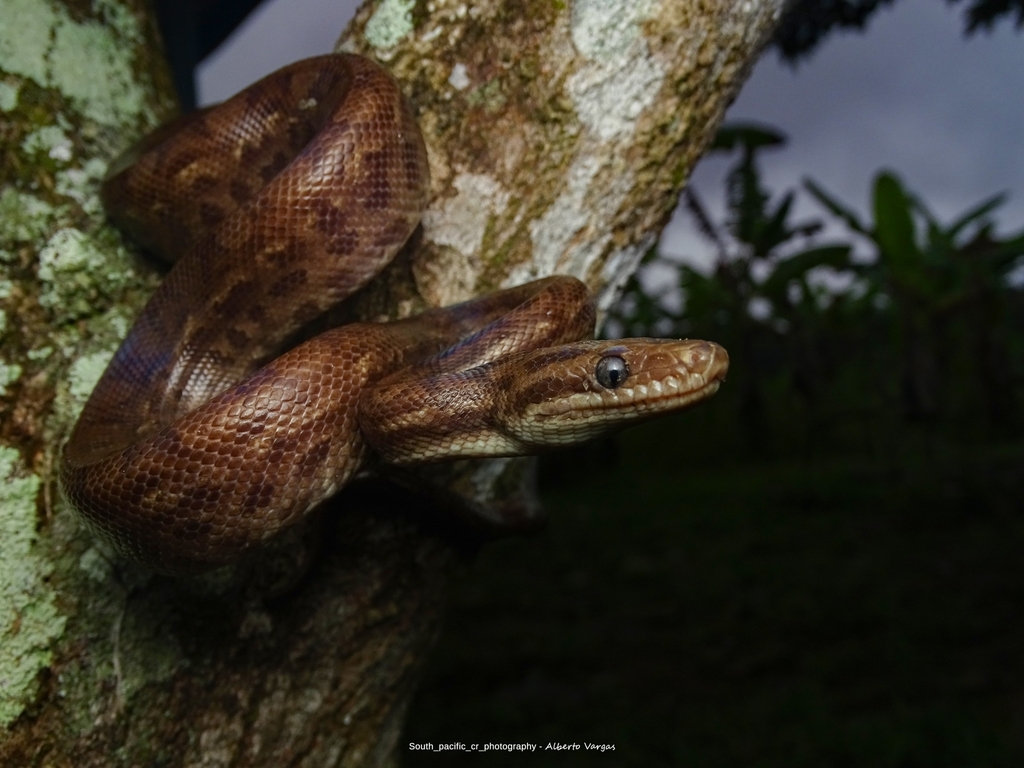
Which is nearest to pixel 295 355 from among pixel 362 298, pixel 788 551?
pixel 362 298

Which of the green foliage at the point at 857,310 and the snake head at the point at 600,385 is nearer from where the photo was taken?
the snake head at the point at 600,385

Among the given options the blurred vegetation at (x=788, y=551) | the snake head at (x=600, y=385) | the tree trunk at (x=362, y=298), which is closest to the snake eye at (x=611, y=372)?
the snake head at (x=600, y=385)

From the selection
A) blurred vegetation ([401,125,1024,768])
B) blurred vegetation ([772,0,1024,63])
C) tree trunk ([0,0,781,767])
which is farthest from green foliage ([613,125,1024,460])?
tree trunk ([0,0,781,767])

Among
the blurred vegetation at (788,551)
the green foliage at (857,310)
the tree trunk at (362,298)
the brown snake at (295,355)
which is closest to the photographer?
the brown snake at (295,355)

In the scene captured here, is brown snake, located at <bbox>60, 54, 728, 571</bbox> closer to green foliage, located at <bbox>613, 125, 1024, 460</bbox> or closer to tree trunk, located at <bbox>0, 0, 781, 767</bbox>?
tree trunk, located at <bbox>0, 0, 781, 767</bbox>

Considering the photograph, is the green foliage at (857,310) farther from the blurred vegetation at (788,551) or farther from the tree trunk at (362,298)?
the tree trunk at (362,298)

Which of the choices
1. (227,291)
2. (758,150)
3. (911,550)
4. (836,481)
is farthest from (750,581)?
(227,291)
